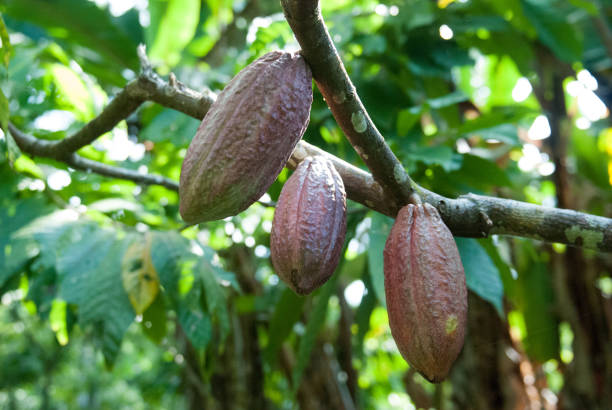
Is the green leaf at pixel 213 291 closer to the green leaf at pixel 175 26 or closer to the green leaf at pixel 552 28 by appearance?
the green leaf at pixel 175 26

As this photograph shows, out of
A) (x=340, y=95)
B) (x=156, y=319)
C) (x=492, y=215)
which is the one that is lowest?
(x=156, y=319)

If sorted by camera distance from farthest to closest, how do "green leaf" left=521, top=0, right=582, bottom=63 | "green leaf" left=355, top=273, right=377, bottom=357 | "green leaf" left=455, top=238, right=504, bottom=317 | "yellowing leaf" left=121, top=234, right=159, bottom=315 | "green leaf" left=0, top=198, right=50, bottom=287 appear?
"green leaf" left=521, top=0, right=582, bottom=63, "green leaf" left=355, top=273, right=377, bottom=357, "green leaf" left=0, top=198, right=50, bottom=287, "yellowing leaf" left=121, top=234, right=159, bottom=315, "green leaf" left=455, top=238, right=504, bottom=317

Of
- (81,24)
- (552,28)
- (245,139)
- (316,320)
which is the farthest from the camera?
(81,24)

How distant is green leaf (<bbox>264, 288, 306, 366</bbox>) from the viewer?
1728mm

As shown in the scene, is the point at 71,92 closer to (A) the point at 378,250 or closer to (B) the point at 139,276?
(B) the point at 139,276

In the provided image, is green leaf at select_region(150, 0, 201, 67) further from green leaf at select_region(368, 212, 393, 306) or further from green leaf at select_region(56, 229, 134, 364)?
green leaf at select_region(368, 212, 393, 306)

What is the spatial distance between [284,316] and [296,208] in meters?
1.12

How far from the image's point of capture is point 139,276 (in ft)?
4.67

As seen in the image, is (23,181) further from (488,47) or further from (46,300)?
(488,47)

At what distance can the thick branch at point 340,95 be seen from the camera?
2.11 ft

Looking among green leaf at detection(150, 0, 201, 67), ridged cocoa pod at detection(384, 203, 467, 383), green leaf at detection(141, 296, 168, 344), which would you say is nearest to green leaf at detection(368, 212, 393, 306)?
ridged cocoa pod at detection(384, 203, 467, 383)

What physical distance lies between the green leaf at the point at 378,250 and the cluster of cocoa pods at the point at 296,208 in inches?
23.2

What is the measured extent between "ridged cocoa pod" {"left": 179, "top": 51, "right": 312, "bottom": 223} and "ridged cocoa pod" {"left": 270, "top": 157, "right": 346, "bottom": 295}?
0.15 ft

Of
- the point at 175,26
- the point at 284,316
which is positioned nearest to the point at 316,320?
the point at 284,316
